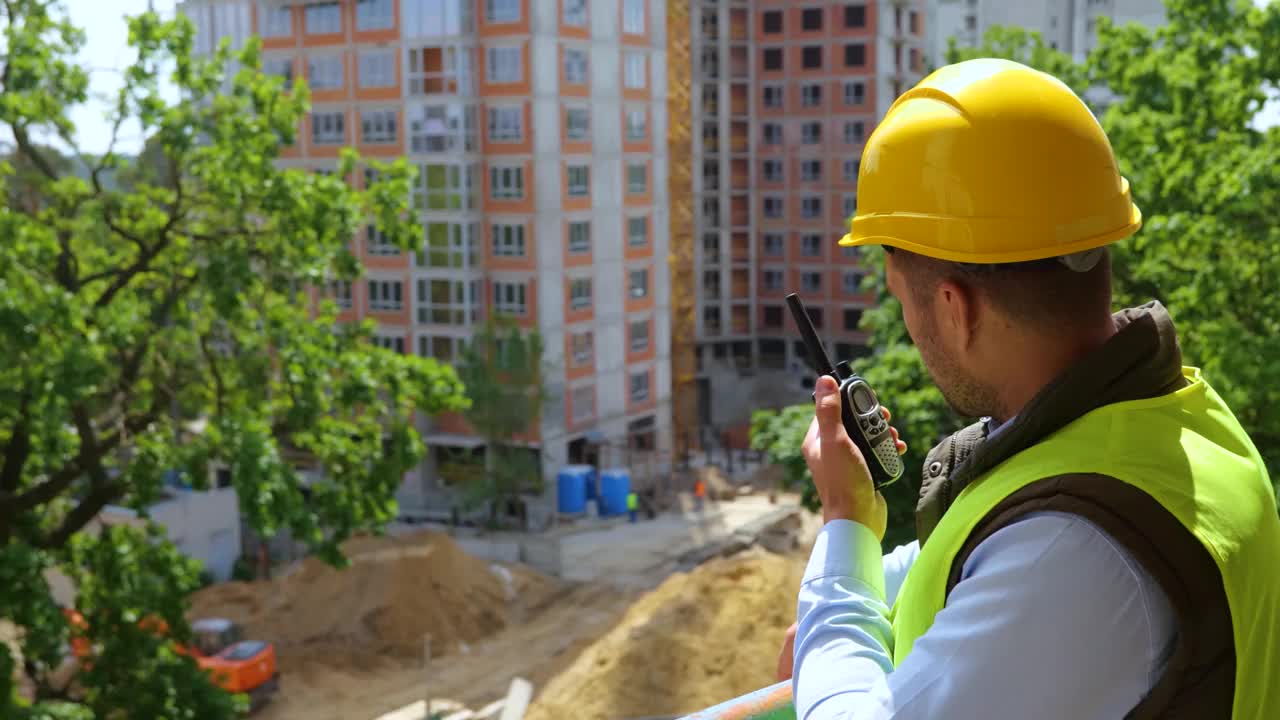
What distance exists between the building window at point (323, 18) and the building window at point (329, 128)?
97.6 inches

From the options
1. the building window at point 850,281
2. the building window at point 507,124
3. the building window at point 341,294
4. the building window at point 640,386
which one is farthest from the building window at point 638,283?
the building window at point 850,281

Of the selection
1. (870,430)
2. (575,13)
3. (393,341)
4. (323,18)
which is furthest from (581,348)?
(870,430)

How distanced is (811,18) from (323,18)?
74.8ft

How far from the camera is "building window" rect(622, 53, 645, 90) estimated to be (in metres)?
41.6

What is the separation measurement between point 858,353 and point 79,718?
45.4m

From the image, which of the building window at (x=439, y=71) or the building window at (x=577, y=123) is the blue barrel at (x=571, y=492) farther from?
the building window at (x=439, y=71)

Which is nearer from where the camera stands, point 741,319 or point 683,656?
point 683,656

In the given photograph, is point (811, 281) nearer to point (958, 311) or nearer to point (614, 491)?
point (614, 491)

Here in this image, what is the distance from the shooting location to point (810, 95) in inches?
2191

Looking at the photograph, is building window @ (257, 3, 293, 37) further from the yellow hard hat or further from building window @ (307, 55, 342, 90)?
the yellow hard hat

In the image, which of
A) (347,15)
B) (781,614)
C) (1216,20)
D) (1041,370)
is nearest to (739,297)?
(347,15)

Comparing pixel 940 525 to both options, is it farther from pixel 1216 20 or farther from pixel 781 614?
pixel 781 614

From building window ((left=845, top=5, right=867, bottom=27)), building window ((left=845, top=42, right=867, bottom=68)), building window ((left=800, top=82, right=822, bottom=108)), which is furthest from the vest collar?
building window ((left=800, top=82, right=822, bottom=108))

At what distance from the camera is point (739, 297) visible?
190 feet
